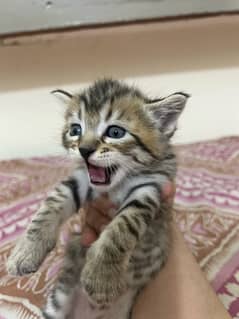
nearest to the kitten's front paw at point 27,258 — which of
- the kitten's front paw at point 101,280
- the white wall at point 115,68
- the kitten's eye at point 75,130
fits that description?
the kitten's front paw at point 101,280

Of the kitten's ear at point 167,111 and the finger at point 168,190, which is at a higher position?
the kitten's ear at point 167,111

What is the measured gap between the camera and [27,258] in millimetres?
945

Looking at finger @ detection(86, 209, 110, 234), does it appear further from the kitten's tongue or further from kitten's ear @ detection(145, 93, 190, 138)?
kitten's ear @ detection(145, 93, 190, 138)

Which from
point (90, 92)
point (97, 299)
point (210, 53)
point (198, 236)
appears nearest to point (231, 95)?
point (210, 53)

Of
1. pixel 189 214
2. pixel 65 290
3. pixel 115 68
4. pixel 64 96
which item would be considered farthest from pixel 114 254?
pixel 115 68

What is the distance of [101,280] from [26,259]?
0.16 m

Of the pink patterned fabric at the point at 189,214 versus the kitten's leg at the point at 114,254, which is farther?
the pink patterned fabric at the point at 189,214

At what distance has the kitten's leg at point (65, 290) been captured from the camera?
1107 mm

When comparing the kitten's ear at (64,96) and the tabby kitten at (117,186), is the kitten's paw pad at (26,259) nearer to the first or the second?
the tabby kitten at (117,186)

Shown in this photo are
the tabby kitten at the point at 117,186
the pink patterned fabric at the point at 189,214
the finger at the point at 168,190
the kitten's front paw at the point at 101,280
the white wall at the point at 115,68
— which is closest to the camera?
the kitten's front paw at the point at 101,280

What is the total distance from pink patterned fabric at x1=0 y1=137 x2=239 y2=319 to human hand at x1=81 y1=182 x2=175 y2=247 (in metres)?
0.22

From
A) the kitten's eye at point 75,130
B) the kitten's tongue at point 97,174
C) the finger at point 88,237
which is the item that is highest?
the kitten's eye at point 75,130

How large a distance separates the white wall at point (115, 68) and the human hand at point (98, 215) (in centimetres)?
87

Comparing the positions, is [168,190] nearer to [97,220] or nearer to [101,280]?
[97,220]
